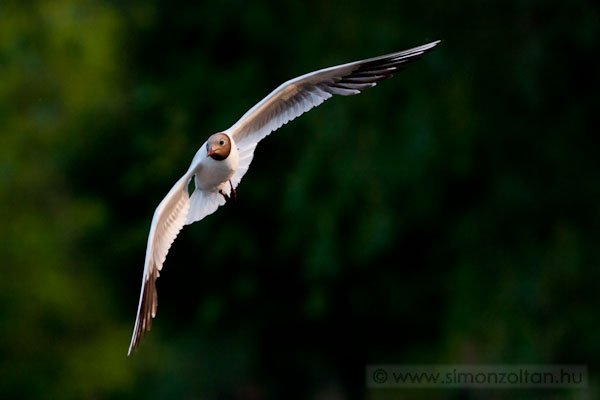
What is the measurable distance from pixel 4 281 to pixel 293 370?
3542 millimetres

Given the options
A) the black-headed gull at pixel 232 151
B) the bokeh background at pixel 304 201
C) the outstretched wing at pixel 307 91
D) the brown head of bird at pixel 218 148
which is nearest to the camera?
the brown head of bird at pixel 218 148

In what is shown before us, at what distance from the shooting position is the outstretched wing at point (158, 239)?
5.98 m

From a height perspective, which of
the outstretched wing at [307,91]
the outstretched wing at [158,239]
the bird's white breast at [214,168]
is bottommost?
the outstretched wing at [158,239]

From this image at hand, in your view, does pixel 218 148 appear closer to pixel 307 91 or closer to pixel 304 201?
pixel 307 91

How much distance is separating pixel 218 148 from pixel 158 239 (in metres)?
0.58

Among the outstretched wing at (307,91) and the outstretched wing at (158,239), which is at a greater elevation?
the outstretched wing at (307,91)

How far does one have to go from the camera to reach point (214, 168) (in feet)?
19.8

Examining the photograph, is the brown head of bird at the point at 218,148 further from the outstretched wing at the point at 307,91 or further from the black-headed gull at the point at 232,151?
the outstretched wing at the point at 307,91

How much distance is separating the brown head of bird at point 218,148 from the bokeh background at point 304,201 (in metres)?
4.70

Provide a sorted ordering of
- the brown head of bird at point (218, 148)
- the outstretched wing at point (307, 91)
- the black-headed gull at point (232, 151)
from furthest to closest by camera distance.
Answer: the outstretched wing at point (307, 91) < the black-headed gull at point (232, 151) < the brown head of bird at point (218, 148)

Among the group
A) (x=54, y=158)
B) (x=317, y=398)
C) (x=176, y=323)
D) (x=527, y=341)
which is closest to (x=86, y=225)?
(x=54, y=158)

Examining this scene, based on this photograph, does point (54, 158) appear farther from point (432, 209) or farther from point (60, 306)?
point (432, 209)

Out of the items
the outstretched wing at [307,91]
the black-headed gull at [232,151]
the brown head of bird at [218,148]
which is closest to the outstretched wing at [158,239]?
the black-headed gull at [232,151]

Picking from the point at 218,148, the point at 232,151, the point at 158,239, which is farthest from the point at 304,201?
the point at 218,148
